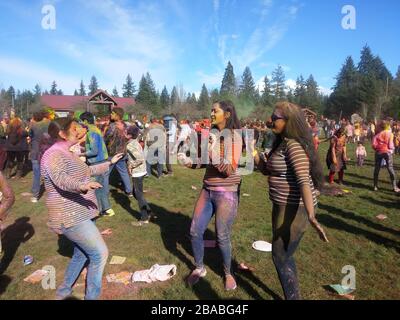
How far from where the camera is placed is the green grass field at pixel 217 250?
413 cm

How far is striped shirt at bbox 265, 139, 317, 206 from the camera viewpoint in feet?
9.75

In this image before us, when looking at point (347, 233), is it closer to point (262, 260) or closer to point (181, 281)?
point (262, 260)

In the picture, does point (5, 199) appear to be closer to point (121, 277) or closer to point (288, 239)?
point (121, 277)

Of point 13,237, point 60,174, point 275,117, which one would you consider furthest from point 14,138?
point 275,117

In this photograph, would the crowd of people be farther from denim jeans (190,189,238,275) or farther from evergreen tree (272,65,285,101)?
evergreen tree (272,65,285,101)

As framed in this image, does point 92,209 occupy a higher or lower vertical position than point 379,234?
higher

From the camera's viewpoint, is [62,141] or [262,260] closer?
[62,141]

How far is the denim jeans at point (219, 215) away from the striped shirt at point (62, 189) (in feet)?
4.41

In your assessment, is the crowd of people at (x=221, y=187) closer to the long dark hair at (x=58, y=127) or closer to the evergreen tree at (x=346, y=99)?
the long dark hair at (x=58, y=127)

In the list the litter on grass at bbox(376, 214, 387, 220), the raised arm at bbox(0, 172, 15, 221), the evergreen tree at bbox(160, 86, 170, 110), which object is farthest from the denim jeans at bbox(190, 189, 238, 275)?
the evergreen tree at bbox(160, 86, 170, 110)

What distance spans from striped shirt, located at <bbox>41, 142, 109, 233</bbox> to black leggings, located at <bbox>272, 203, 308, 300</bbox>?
1.93 m
